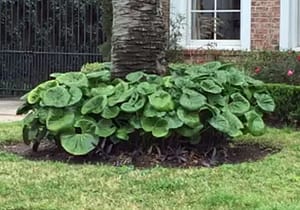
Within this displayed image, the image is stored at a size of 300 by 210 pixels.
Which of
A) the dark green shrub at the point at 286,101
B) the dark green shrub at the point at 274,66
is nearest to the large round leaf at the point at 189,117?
the dark green shrub at the point at 286,101

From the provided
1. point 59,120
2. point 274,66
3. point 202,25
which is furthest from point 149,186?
point 202,25

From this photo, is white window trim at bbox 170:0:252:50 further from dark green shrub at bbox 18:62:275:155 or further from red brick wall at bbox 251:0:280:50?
dark green shrub at bbox 18:62:275:155

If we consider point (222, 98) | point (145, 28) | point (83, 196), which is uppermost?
point (145, 28)

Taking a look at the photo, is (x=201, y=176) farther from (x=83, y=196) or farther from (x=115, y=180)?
A: (x=83, y=196)

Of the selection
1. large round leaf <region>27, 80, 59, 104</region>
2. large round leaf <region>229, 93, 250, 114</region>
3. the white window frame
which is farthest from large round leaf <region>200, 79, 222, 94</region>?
the white window frame

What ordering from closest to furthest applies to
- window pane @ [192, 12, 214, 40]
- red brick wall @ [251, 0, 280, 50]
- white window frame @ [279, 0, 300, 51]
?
white window frame @ [279, 0, 300, 51], red brick wall @ [251, 0, 280, 50], window pane @ [192, 12, 214, 40]

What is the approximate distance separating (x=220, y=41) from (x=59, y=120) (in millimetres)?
6596

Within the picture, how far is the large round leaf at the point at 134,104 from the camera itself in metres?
7.51

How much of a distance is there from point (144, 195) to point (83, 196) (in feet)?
1.62

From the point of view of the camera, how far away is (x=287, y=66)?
37.4 feet

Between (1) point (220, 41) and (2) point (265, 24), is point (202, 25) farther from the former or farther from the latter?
(2) point (265, 24)

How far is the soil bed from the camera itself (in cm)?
755

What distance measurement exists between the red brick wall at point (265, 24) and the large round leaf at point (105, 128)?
19.6ft

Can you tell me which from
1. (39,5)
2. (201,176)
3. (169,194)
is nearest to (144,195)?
(169,194)
